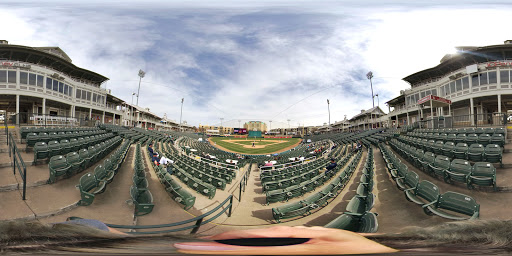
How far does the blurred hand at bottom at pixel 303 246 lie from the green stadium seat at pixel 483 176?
6034mm

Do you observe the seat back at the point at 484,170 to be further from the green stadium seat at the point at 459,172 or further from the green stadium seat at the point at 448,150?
the green stadium seat at the point at 448,150

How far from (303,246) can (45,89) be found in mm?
37084

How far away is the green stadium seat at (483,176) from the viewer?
16.4 ft

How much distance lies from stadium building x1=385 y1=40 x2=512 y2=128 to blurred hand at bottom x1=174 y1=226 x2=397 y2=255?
73.1 ft

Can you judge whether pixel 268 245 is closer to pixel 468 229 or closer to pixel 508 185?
pixel 468 229

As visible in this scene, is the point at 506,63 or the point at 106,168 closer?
the point at 106,168

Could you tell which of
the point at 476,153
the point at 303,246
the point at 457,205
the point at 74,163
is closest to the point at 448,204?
A: the point at 457,205

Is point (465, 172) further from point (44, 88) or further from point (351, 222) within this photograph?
point (44, 88)

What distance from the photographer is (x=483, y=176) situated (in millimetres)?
5355

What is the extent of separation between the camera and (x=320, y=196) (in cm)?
624

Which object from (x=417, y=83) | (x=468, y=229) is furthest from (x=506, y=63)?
(x=468, y=229)

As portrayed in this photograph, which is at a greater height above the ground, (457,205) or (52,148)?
(52,148)

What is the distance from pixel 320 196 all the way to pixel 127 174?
8.42 metres

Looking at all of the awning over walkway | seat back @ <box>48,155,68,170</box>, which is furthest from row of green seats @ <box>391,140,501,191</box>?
the awning over walkway
